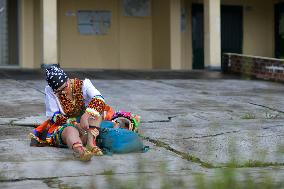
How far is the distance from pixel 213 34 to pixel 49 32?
4718 millimetres

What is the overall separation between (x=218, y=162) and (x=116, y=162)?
36.6 inches

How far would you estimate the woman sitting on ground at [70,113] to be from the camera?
19.3 feet

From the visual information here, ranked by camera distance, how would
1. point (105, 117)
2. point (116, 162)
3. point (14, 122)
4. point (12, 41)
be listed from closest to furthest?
point (116, 162)
point (105, 117)
point (14, 122)
point (12, 41)

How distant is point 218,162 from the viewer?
5.65m

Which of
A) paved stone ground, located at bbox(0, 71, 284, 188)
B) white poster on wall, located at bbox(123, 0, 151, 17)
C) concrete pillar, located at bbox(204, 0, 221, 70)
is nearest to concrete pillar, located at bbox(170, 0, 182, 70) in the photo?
white poster on wall, located at bbox(123, 0, 151, 17)

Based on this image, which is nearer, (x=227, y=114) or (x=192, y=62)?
(x=227, y=114)

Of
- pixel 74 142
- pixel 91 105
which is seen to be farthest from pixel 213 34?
pixel 74 142

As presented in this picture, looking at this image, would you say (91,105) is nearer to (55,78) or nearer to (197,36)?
(55,78)

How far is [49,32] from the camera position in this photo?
1648 centimetres

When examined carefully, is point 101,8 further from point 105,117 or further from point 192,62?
point 105,117

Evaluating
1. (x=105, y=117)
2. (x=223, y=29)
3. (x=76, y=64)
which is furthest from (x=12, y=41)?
(x=105, y=117)

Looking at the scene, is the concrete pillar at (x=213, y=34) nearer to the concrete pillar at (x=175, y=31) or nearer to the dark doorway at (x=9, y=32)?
the concrete pillar at (x=175, y=31)

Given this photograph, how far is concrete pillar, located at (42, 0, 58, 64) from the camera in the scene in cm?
1642

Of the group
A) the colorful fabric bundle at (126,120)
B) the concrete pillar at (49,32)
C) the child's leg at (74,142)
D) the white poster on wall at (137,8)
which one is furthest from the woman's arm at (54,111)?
the white poster on wall at (137,8)
